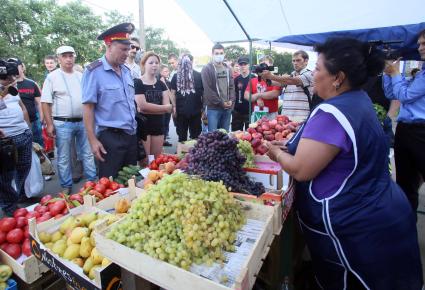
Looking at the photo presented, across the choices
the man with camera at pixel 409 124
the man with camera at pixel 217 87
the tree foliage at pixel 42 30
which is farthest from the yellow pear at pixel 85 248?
the tree foliage at pixel 42 30

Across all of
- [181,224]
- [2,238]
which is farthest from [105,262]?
[2,238]

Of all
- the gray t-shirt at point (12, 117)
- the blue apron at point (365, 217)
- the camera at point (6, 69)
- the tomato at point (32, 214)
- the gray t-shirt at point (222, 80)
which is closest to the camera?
the blue apron at point (365, 217)

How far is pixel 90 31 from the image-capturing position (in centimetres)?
2136

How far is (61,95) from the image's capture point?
4.45m

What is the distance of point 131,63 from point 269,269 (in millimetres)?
4469

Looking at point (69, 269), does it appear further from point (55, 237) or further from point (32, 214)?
point (32, 214)

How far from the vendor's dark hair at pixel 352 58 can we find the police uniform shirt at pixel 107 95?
6.78ft

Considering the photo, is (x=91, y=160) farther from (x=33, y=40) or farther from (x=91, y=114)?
(x=33, y=40)

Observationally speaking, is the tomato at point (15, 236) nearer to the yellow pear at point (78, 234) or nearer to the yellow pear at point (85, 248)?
the yellow pear at point (78, 234)

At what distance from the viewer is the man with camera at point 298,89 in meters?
4.29

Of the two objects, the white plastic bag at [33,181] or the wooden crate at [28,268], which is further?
the white plastic bag at [33,181]

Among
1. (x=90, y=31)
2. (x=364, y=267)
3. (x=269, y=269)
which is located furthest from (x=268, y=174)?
(x=90, y=31)

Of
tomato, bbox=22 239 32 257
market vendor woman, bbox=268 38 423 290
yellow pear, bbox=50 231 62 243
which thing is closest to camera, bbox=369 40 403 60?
market vendor woman, bbox=268 38 423 290

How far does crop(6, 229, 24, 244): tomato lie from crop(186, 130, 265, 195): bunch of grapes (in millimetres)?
1175
